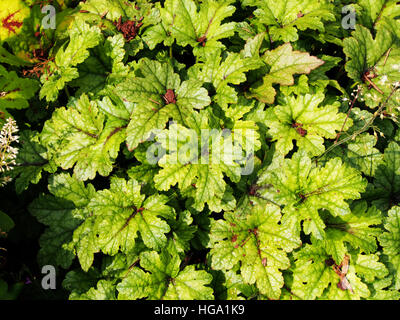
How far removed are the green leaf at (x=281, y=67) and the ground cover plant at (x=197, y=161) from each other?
12 mm

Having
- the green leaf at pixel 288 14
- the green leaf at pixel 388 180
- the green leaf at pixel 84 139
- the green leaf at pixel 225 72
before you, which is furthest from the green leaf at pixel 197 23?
the green leaf at pixel 388 180

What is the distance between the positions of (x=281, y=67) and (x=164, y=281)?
1942 mm

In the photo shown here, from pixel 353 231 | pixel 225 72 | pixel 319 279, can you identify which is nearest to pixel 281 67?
pixel 225 72

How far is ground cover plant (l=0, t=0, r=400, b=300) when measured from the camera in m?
2.43

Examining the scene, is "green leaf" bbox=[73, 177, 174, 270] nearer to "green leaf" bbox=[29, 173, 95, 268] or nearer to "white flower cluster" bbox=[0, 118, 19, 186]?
"green leaf" bbox=[29, 173, 95, 268]

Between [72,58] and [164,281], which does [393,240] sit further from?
[72,58]

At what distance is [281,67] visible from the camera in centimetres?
290

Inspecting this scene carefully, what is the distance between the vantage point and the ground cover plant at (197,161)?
2.43 meters

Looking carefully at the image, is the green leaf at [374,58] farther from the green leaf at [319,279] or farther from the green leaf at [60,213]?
the green leaf at [60,213]

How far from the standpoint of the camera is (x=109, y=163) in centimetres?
257

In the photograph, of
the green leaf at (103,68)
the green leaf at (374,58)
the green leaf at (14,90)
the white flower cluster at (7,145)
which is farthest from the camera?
the green leaf at (374,58)

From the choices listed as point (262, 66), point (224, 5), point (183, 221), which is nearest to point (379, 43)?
point (262, 66)

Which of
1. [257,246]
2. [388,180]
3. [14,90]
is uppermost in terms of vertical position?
[14,90]

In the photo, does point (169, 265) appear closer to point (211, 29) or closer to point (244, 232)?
point (244, 232)
